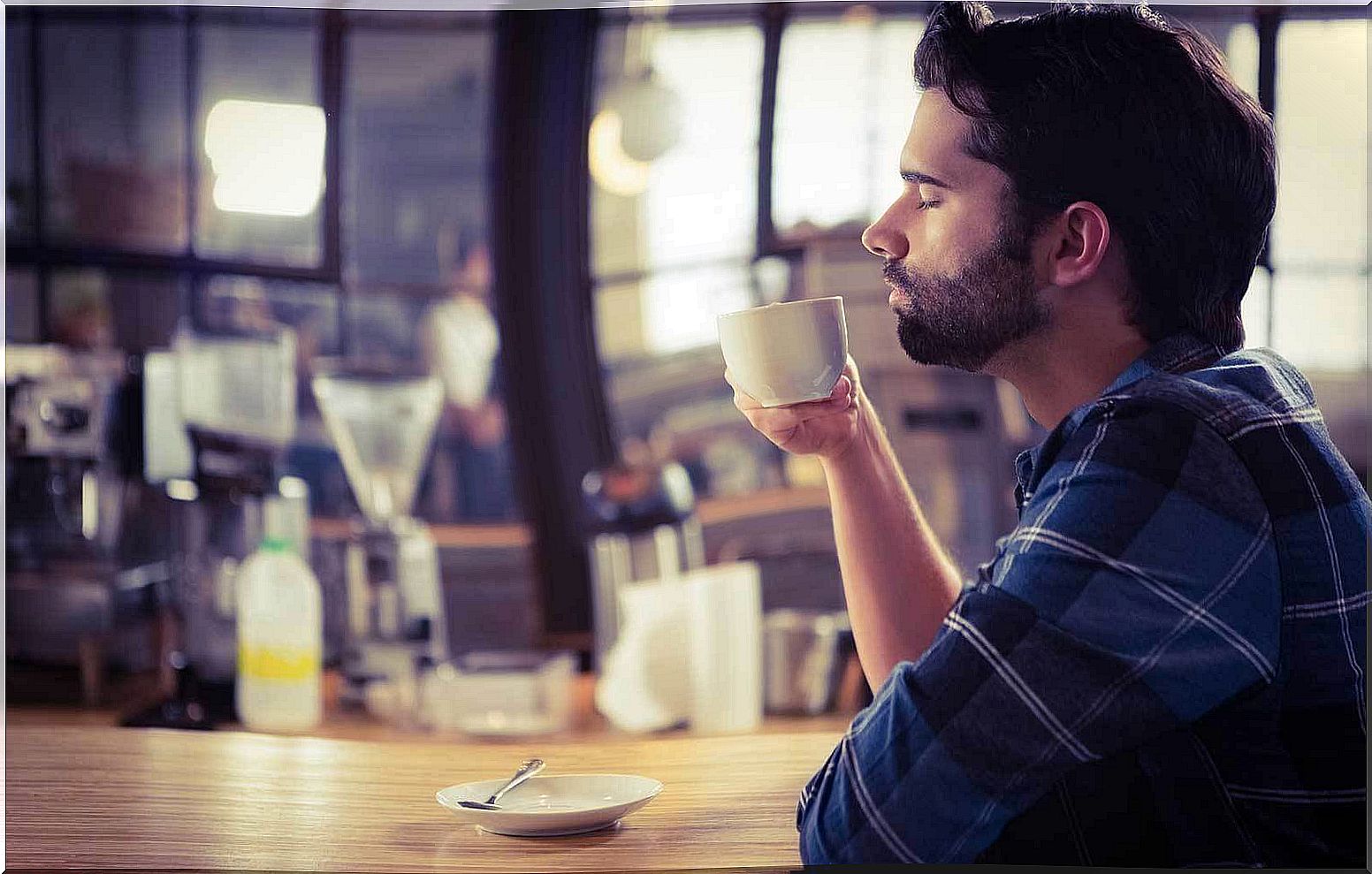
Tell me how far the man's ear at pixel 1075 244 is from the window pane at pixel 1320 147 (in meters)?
1.40

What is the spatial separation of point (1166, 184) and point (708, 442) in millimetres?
2848

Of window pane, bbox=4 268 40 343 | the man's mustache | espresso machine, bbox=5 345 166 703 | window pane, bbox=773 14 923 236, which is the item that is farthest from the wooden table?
window pane, bbox=773 14 923 236

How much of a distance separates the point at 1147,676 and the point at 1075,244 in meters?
0.31

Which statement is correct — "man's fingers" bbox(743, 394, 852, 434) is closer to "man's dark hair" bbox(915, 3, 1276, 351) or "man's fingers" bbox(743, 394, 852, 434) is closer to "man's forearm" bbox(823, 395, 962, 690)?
"man's forearm" bbox(823, 395, 962, 690)

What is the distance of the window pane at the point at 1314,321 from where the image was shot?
8.63ft

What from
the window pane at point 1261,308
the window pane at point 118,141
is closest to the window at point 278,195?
the window pane at point 118,141

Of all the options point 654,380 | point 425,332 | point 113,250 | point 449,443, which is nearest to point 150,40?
point 113,250

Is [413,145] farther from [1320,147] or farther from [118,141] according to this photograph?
[1320,147]

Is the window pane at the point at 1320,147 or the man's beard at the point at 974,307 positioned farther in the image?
the window pane at the point at 1320,147

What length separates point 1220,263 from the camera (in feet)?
2.78

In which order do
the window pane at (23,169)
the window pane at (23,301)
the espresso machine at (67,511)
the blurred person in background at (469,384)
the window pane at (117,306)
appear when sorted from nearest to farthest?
the espresso machine at (67,511), the window pane at (23,169), the window pane at (23,301), the window pane at (117,306), the blurred person in background at (469,384)

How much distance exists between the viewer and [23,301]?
3.22m

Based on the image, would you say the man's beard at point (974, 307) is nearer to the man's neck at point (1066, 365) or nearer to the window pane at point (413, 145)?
the man's neck at point (1066, 365)

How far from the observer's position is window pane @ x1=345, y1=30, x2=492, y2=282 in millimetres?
4023
